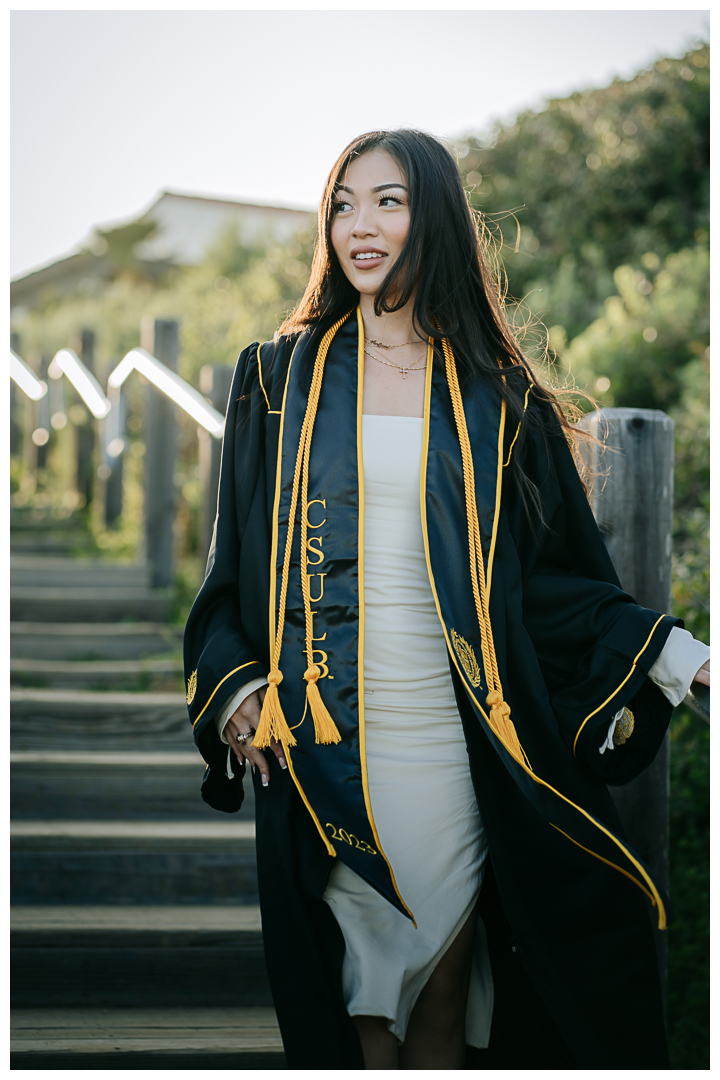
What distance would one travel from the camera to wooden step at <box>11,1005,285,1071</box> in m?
2.05

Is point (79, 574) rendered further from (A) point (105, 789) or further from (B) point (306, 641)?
(B) point (306, 641)

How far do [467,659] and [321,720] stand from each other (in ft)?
0.94

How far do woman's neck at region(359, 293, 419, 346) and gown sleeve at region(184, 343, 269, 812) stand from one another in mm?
258

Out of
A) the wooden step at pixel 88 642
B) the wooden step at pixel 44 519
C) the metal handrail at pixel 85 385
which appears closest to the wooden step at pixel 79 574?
the wooden step at pixel 88 642

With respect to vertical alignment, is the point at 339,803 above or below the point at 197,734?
below

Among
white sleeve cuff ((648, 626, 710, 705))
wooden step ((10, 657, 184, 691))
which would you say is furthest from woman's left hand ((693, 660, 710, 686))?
wooden step ((10, 657, 184, 691))

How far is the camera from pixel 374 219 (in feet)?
5.74

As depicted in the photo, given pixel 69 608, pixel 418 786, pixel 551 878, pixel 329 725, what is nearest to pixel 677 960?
pixel 551 878

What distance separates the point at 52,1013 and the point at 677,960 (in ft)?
5.62

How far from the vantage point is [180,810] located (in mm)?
2996

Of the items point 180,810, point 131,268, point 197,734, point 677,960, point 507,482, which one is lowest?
point 677,960

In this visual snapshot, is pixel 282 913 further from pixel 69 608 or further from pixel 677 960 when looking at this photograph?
pixel 69 608

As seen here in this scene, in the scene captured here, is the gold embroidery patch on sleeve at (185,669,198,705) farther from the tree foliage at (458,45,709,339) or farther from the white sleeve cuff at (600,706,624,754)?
the tree foliage at (458,45,709,339)

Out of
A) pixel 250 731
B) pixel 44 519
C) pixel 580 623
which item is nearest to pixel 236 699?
pixel 250 731
